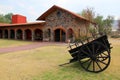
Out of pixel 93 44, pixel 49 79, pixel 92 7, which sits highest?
pixel 92 7

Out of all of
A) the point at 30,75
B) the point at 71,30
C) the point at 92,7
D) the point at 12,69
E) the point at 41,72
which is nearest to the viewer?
the point at 30,75

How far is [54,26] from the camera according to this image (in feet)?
78.2

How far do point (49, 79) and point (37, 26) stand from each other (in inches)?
813

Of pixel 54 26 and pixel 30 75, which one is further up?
pixel 54 26

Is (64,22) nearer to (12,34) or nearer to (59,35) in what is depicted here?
(59,35)

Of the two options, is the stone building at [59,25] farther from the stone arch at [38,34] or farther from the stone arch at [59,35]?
the stone arch at [38,34]

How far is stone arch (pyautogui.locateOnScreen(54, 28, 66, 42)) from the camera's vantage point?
23.5 meters

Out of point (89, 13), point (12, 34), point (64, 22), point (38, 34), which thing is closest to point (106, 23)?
point (89, 13)

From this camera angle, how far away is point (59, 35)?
78.7 ft

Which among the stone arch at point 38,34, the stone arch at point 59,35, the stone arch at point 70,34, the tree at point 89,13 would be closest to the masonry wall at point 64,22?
the stone arch at point 70,34

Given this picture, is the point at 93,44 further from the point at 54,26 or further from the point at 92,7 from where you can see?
the point at 92,7

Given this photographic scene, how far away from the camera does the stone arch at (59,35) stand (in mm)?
23533

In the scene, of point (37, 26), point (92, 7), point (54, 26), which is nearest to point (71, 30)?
point (54, 26)

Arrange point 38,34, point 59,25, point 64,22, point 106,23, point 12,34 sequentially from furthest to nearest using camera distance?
point 106,23
point 12,34
point 38,34
point 59,25
point 64,22
